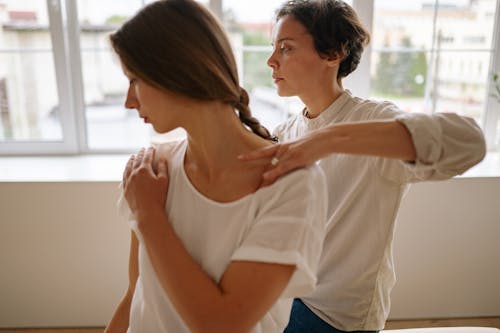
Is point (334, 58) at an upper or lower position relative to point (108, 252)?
upper

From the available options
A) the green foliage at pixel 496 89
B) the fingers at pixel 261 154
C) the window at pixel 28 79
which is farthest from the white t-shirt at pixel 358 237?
the window at pixel 28 79

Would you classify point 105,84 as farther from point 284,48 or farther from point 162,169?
point 162,169

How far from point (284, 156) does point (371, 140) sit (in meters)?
0.21

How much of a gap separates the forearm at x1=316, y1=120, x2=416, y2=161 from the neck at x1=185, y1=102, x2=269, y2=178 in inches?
5.8

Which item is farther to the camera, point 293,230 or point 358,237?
point 358,237

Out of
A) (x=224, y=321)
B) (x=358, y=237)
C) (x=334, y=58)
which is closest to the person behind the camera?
(x=224, y=321)

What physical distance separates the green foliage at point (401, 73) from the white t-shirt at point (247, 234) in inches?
79.1

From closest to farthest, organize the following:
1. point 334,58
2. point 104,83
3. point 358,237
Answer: point 358,237 < point 334,58 < point 104,83

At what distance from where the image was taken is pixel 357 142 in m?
1.00

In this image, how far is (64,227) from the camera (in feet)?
7.80

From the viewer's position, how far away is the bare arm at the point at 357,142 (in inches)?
37.5

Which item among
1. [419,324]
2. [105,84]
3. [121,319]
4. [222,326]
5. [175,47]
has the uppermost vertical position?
[175,47]

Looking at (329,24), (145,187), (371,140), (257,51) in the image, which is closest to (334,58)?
(329,24)

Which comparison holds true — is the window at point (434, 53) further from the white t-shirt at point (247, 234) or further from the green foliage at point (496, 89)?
the white t-shirt at point (247, 234)
